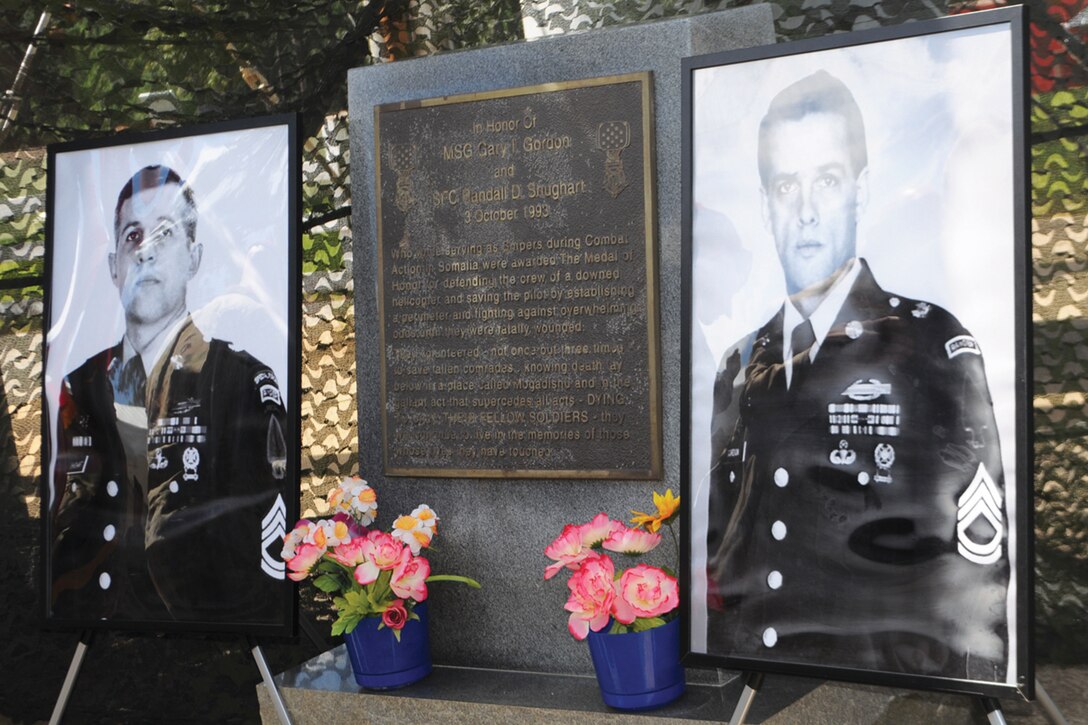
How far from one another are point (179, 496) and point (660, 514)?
61.1 inches

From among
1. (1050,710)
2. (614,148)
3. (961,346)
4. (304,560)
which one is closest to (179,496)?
(304,560)

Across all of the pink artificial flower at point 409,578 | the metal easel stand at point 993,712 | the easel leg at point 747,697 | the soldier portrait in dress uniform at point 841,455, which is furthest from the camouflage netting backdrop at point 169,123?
the metal easel stand at point 993,712

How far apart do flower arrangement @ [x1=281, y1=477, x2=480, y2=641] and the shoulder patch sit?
1615 mm

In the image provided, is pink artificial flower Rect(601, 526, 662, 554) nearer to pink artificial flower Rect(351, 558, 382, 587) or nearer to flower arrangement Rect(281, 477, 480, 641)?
flower arrangement Rect(281, 477, 480, 641)

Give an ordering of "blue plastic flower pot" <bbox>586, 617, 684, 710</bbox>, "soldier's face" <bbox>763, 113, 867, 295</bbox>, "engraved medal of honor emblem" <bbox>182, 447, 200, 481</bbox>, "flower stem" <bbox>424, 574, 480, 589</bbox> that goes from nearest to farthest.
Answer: "soldier's face" <bbox>763, 113, 867, 295</bbox> → "blue plastic flower pot" <bbox>586, 617, 684, 710</bbox> → "flower stem" <bbox>424, 574, 480, 589</bbox> → "engraved medal of honor emblem" <bbox>182, 447, 200, 481</bbox>

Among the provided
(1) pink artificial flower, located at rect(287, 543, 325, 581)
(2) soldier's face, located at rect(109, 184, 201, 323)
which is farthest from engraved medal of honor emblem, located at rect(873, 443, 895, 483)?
(2) soldier's face, located at rect(109, 184, 201, 323)

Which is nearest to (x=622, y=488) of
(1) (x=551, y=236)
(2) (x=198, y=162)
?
(1) (x=551, y=236)

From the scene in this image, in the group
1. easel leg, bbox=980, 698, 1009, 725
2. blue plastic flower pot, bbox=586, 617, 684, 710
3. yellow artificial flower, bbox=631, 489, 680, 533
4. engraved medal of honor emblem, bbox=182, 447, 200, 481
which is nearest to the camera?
easel leg, bbox=980, 698, 1009, 725

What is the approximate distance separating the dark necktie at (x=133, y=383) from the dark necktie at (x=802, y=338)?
213 centimetres

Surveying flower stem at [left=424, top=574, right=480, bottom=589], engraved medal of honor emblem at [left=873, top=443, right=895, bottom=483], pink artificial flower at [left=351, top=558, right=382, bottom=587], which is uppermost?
engraved medal of honor emblem at [left=873, top=443, right=895, bottom=483]

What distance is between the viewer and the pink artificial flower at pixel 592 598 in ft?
10.0

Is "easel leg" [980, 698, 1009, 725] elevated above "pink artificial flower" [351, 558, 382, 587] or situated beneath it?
situated beneath

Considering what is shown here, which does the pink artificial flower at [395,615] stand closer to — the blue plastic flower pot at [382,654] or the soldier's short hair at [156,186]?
the blue plastic flower pot at [382,654]

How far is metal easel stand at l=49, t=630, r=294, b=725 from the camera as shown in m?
3.58
